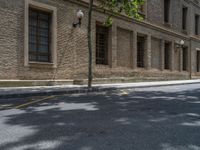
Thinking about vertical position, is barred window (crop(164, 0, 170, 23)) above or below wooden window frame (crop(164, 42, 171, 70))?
above

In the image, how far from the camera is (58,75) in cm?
1407

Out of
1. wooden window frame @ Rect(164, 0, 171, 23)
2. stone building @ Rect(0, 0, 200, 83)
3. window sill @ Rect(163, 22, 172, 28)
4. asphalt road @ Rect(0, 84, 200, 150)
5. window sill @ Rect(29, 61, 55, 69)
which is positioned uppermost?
wooden window frame @ Rect(164, 0, 171, 23)

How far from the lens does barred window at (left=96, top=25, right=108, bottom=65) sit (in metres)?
17.2

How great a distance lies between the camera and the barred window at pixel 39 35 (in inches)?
521

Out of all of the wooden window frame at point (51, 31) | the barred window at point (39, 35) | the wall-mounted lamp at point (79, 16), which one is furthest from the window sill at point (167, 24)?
the barred window at point (39, 35)

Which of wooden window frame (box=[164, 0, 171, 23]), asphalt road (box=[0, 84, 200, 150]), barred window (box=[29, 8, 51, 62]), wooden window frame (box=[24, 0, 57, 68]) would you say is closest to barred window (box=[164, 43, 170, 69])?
wooden window frame (box=[164, 0, 171, 23])

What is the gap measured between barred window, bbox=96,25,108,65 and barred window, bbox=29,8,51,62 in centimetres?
421

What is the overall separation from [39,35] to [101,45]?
5.21 meters

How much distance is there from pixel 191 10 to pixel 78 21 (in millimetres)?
18789

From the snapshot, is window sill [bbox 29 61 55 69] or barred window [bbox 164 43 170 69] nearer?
window sill [bbox 29 61 55 69]

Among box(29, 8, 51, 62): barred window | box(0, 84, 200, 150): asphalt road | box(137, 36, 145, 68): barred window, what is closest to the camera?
box(0, 84, 200, 150): asphalt road

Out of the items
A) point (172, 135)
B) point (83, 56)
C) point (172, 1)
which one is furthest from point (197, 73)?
point (172, 135)

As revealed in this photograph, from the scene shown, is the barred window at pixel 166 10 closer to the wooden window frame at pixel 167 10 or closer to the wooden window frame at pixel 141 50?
the wooden window frame at pixel 167 10

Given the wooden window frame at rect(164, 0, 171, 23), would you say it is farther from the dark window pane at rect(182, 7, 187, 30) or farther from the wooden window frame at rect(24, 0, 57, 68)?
the wooden window frame at rect(24, 0, 57, 68)
